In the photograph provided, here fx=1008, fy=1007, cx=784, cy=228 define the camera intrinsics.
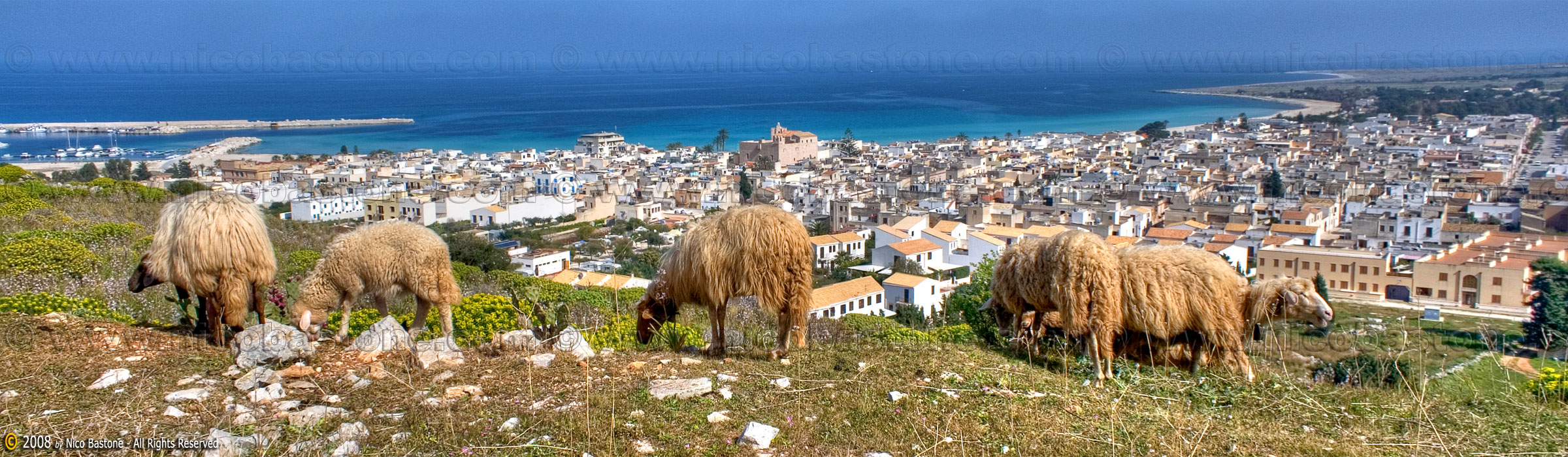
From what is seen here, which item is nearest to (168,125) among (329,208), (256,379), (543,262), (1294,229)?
(329,208)

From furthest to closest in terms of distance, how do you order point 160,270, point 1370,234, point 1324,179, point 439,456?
point 1324,179, point 1370,234, point 160,270, point 439,456

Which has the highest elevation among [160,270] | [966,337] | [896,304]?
[160,270]

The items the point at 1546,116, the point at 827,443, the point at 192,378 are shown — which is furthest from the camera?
the point at 1546,116

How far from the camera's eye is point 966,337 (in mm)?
7188

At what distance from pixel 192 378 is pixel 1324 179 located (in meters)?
42.7

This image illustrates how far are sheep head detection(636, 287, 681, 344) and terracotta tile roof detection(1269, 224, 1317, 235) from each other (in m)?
25.7

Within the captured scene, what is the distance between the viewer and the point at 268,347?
4.74 meters

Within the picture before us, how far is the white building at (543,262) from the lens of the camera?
24016 mm

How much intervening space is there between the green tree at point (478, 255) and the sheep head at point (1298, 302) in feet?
49.2

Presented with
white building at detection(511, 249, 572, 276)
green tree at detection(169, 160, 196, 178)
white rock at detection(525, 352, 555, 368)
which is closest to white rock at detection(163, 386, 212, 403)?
white rock at detection(525, 352, 555, 368)

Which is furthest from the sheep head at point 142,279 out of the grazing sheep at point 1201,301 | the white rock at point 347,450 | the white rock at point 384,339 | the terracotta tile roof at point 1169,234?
the terracotta tile roof at point 1169,234

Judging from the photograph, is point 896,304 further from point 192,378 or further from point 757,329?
point 192,378

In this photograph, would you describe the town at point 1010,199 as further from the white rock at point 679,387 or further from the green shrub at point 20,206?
the green shrub at point 20,206

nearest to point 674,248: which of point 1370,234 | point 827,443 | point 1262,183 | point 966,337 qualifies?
point 827,443
